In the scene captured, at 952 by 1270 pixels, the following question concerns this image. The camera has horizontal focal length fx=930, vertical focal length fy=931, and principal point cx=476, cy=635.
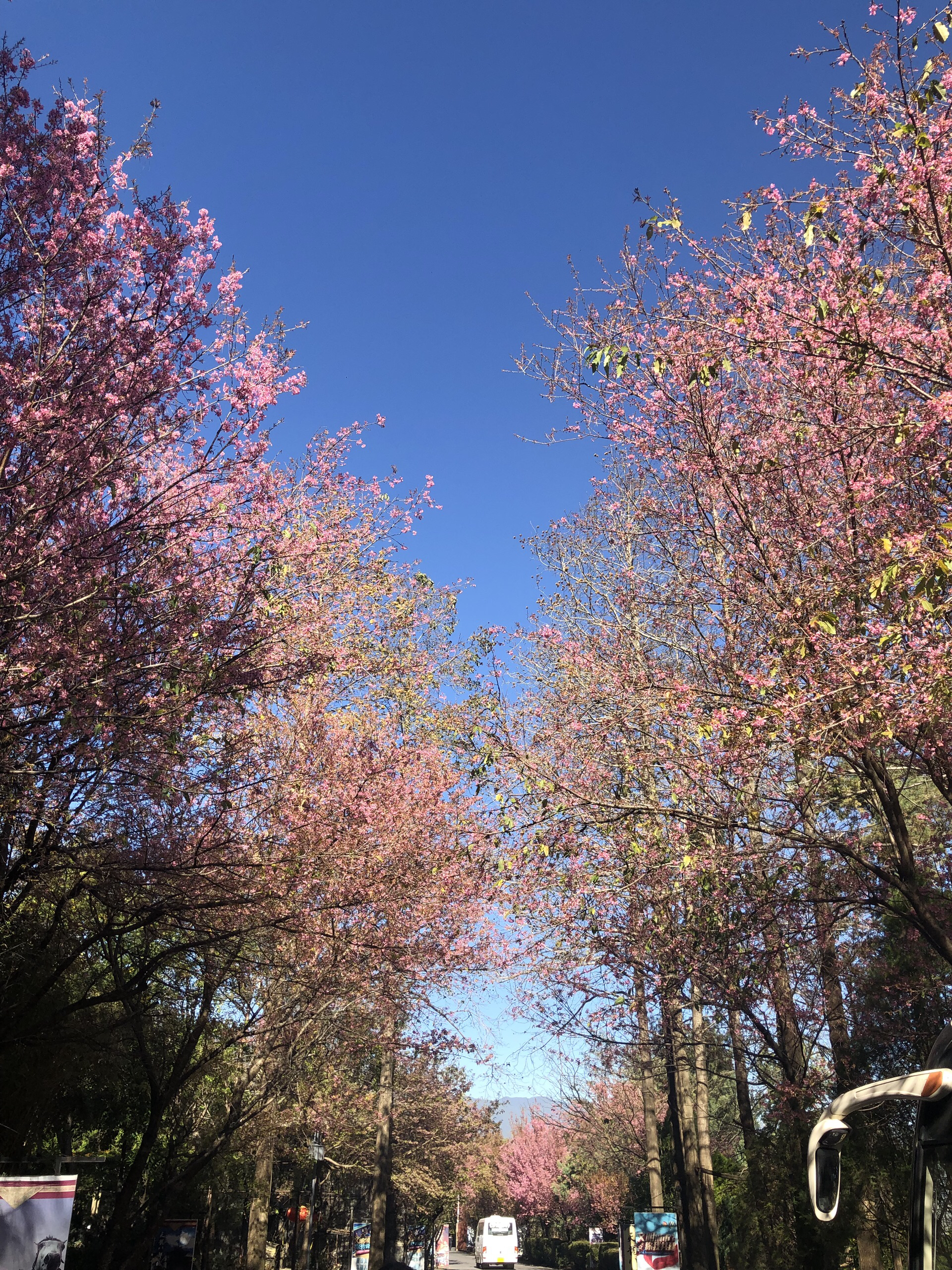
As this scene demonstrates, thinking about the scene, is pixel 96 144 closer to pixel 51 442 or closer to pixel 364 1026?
pixel 51 442

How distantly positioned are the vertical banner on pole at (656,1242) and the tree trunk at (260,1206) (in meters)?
6.75

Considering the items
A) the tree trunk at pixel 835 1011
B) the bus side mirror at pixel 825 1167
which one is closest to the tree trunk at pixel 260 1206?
the tree trunk at pixel 835 1011

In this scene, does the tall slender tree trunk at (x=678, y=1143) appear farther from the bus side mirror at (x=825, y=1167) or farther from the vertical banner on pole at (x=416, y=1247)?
the vertical banner on pole at (x=416, y=1247)

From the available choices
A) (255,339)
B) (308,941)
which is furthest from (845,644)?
(308,941)

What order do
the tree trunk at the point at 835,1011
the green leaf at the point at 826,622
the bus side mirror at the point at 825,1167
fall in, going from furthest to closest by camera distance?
1. the tree trunk at the point at 835,1011
2. the green leaf at the point at 826,622
3. the bus side mirror at the point at 825,1167

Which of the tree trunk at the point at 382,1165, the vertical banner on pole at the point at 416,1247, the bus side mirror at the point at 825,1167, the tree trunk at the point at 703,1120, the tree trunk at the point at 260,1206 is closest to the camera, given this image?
the bus side mirror at the point at 825,1167

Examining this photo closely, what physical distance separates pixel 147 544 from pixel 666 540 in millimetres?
5988

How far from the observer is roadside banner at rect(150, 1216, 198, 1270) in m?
12.7

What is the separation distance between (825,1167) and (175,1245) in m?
11.1

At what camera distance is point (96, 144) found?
22.0 feet

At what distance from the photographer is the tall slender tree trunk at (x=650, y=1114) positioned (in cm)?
1670

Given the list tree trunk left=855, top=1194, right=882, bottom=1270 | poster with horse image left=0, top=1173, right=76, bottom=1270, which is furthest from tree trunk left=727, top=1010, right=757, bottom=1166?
poster with horse image left=0, top=1173, right=76, bottom=1270

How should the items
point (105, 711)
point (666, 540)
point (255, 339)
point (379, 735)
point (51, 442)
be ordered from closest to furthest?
point (51, 442) → point (105, 711) → point (255, 339) → point (666, 540) → point (379, 735)

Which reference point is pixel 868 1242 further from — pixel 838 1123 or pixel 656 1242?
pixel 838 1123
